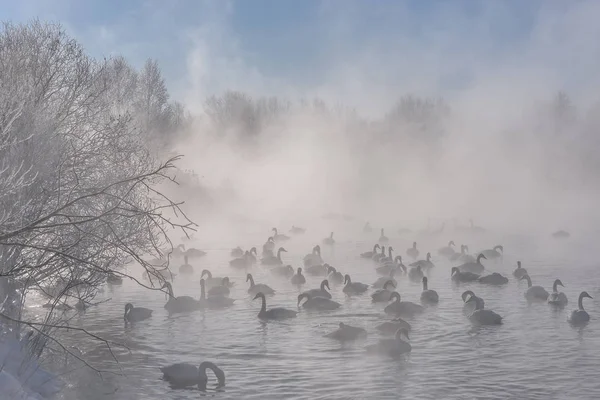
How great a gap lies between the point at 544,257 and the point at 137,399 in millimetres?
27505

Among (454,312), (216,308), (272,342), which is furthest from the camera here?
(216,308)

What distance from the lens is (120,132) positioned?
2039cm

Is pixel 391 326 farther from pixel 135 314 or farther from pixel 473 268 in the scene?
pixel 473 268

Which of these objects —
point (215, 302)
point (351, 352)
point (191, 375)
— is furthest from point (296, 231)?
point (191, 375)

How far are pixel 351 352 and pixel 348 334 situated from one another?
1.19 m

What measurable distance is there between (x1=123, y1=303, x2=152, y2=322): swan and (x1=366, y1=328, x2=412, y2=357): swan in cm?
791

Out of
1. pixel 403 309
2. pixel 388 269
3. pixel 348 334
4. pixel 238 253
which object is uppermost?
pixel 238 253

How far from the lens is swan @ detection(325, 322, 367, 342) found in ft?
61.6

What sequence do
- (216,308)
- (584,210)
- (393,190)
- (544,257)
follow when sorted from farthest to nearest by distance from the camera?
1. (393,190)
2. (584,210)
3. (544,257)
4. (216,308)

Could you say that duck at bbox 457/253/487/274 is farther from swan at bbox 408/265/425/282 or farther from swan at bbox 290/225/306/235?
swan at bbox 290/225/306/235

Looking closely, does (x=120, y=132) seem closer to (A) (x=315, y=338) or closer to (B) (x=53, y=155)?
(B) (x=53, y=155)

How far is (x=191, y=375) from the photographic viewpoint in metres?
15.1

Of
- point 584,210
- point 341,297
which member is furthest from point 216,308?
point 584,210

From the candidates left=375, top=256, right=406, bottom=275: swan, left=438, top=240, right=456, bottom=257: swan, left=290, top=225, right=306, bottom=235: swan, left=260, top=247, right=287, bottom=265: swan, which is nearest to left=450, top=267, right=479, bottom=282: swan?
left=375, top=256, right=406, bottom=275: swan
